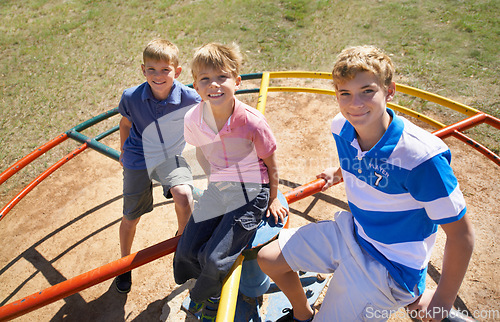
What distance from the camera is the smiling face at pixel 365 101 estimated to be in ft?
5.41

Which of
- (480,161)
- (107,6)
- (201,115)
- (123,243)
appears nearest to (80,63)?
(107,6)

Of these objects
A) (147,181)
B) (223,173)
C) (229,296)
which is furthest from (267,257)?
(147,181)

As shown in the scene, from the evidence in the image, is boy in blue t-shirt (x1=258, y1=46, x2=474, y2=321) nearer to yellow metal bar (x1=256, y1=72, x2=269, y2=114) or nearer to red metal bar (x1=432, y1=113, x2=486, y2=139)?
yellow metal bar (x1=256, y1=72, x2=269, y2=114)

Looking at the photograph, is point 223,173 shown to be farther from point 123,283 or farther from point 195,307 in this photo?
point 123,283

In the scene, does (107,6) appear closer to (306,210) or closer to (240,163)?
(306,210)

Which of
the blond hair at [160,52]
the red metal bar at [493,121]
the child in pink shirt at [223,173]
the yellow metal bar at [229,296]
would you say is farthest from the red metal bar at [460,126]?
the blond hair at [160,52]

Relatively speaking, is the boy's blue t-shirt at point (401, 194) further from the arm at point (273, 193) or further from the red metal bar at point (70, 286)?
the red metal bar at point (70, 286)

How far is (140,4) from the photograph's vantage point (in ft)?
26.7

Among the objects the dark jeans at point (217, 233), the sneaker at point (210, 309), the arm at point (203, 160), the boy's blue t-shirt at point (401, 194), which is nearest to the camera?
the boy's blue t-shirt at point (401, 194)

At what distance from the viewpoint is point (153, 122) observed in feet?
8.55

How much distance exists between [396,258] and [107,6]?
8.39m

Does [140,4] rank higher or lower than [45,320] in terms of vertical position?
higher

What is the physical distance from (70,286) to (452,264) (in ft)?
5.14

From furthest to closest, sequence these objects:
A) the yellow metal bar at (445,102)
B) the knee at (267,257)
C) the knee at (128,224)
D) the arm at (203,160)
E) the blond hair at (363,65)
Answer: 1. the yellow metal bar at (445,102)
2. the knee at (128,224)
3. the arm at (203,160)
4. the knee at (267,257)
5. the blond hair at (363,65)
